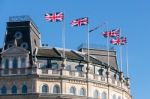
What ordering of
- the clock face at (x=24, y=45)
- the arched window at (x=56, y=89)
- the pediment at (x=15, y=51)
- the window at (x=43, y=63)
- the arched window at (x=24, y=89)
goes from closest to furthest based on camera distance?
the arched window at (x=24, y=89) < the arched window at (x=56, y=89) < the window at (x=43, y=63) < the pediment at (x=15, y=51) < the clock face at (x=24, y=45)

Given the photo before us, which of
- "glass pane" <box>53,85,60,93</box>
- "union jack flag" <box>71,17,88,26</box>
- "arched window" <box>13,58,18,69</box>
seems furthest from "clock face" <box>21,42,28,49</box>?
"glass pane" <box>53,85,60,93</box>

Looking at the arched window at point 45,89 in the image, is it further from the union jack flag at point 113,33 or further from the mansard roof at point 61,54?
the union jack flag at point 113,33

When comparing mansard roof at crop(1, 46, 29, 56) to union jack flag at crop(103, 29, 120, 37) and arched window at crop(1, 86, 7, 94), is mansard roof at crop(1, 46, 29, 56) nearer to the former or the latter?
arched window at crop(1, 86, 7, 94)

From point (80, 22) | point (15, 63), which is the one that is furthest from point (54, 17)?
point (15, 63)

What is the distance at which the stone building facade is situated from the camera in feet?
393

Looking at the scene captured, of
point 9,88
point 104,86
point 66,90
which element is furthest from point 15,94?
point 104,86

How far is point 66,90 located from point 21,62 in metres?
10.3

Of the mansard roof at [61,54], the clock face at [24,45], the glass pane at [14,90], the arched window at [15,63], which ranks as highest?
the clock face at [24,45]

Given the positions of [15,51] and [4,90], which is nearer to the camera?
[4,90]

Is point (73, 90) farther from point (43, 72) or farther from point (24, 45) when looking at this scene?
point (24, 45)

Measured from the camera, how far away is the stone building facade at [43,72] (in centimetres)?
11988

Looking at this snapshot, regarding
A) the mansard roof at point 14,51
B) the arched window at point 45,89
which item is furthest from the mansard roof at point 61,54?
the arched window at point 45,89

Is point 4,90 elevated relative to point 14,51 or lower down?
lower down

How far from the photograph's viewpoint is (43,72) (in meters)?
120
